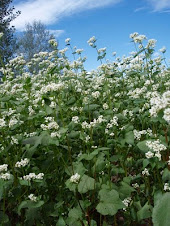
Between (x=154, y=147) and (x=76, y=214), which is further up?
(x=154, y=147)

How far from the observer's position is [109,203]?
2.55 meters

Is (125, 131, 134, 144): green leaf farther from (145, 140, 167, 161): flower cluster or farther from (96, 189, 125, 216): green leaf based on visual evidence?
(96, 189, 125, 216): green leaf

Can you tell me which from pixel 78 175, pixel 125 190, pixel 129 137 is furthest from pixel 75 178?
pixel 129 137

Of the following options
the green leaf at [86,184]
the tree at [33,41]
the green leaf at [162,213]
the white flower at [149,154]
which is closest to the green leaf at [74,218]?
the green leaf at [86,184]

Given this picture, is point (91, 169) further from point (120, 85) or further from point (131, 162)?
point (120, 85)

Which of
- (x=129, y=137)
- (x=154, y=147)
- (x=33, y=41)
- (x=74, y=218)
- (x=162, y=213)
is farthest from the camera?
(x=33, y=41)

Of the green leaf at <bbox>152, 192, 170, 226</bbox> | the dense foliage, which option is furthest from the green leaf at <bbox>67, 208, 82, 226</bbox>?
the green leaf at <bbox>152, 192, 170, 226</bbox>

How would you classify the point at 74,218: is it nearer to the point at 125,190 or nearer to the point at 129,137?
the point at 125,190

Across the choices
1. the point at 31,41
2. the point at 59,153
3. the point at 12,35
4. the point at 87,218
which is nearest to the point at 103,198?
the point at 87,218

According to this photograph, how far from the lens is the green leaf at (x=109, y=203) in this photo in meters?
2.48

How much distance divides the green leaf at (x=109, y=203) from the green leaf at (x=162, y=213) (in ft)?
2.98

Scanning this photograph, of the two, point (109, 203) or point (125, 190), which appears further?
point (125, 190)

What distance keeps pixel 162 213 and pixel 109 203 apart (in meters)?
1.02

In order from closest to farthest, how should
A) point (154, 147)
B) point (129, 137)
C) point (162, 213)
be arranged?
point (162, 213), point (154, 147), point (129, 137)
